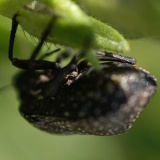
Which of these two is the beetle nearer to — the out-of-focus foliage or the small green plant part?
the small green plant part

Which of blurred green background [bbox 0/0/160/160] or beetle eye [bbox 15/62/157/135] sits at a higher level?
beetle eye [bbox 15/62/157/135]

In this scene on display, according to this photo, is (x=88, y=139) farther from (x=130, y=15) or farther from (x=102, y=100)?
(x=102, y=100)

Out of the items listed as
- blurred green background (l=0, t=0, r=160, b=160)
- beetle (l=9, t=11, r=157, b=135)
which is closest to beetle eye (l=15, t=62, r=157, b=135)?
beetle (l=9, t=11, r=157, b=135)

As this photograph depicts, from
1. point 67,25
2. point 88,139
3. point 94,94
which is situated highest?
point 67,25

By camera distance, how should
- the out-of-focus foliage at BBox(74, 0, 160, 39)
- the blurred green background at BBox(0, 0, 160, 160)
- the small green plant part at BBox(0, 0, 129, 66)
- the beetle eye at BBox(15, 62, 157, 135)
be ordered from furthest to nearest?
1. the blurred green background at BBox(0, 0, 160, 160)
2. the out-of-focus foliage at BBox(74, 0, 160, 39)
3. the beetle eye at BBox(15, 62, 157, 135)
4. the small green plant part at BBox(0, 0, 129, 66)

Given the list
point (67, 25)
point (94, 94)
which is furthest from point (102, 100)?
point (67, 25)

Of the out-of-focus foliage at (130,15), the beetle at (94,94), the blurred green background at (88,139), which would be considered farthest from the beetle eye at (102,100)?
the blurred green background at (88,139)
